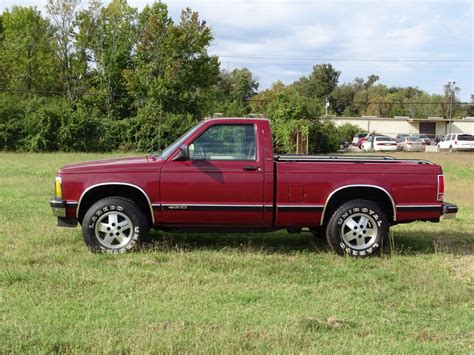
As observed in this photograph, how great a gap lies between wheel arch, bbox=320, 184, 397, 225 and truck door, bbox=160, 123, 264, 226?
941 mm

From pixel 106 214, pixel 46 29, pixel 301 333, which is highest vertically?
pixel 46 29

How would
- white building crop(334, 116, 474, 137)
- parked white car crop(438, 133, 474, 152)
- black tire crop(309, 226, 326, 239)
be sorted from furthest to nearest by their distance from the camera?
white building crop(334, 116, 474, 137) < parked white car crop(438, 133, 474, 152) < black tire crop(309, 226, 326, 239)

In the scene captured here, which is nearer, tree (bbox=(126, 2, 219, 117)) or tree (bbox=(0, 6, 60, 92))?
tree (bbox=(126, 2, 219, 117))

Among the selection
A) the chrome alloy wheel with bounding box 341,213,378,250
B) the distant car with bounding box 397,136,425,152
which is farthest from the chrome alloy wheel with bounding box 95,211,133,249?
the distant car with bounding box 397,136,425,152

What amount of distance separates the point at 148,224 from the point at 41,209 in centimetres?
453

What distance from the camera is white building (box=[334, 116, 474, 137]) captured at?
77750mm

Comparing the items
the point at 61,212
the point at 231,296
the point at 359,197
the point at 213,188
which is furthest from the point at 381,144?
the point at 231,296

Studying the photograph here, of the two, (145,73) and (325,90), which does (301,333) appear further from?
(325,90)

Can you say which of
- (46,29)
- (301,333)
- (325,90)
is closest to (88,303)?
(301,333)

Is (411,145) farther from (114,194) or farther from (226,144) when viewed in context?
(114,194)

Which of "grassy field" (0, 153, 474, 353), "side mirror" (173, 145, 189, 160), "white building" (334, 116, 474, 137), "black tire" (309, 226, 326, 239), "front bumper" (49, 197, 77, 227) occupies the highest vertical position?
"white building" (334, 116, 474, 137)

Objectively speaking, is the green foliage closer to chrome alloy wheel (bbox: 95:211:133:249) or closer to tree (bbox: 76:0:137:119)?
tree (bbox: 76:0:137:119)

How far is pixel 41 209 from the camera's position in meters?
10.8

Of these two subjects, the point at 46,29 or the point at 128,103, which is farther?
the point at 46,29
